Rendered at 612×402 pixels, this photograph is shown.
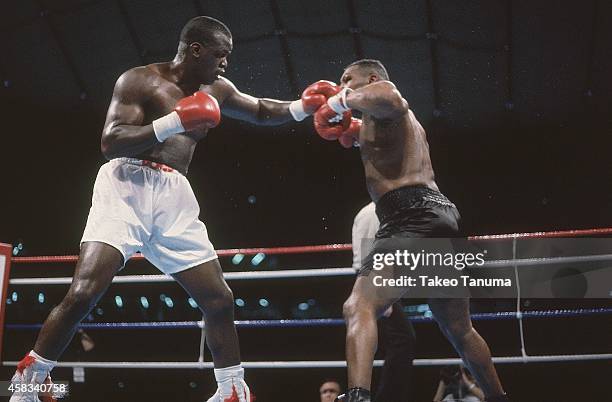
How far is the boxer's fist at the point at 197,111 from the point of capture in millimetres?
2033

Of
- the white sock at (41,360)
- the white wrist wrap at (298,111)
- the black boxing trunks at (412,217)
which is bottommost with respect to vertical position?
the white sock at (41,360)

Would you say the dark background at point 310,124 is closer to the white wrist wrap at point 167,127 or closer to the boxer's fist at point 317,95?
the boxer's fist at point 317,95

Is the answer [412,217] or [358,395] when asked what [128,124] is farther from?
[358,395]

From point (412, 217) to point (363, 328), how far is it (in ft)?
1.26

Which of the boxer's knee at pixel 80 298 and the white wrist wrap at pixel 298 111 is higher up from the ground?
the white wrist wrap at pixel 298 111

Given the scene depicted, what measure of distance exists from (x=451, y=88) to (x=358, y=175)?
51.9 inches

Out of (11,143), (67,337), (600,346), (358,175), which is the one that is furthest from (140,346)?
(67,337)

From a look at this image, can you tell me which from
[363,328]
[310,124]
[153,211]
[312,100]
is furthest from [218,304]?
[310,124]

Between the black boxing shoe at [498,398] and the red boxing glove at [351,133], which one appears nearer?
the black boxing shoe at [498,398]

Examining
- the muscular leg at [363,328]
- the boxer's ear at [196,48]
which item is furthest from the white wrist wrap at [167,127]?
the muscular leg at [363,328]

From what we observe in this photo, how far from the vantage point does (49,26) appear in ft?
15.9

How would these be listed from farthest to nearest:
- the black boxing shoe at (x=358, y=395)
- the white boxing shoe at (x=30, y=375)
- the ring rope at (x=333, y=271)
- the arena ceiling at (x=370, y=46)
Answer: the arena ceiling at (x=370, y=46), the ring rope at (x=333, y=271), the white boxing shoe at (x=30, y=375), the black boxing shoe at (x=358, y=395)

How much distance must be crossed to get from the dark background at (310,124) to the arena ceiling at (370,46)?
10 mm

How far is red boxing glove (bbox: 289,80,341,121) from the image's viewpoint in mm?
2535
